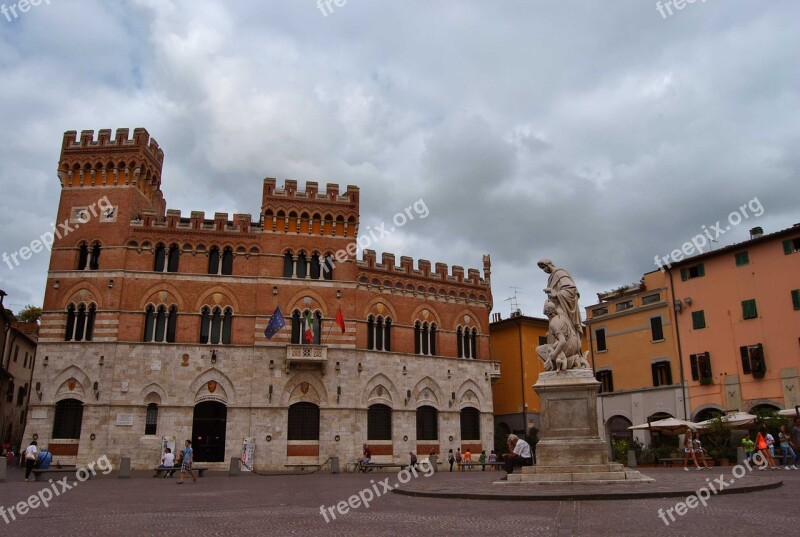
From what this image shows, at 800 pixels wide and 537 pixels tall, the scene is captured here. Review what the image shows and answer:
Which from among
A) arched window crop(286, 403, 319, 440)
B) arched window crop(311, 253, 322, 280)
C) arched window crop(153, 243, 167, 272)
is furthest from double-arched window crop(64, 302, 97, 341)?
arched window crop(311, 253, 322, 280)

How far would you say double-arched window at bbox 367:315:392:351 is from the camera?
130 feet

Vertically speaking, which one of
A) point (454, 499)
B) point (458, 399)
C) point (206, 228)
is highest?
point (206, 228)

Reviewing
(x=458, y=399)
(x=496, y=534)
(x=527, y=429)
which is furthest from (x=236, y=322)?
(x=496, y=534)

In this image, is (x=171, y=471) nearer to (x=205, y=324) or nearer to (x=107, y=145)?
(x=205, y=324)

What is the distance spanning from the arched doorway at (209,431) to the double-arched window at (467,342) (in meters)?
15.7

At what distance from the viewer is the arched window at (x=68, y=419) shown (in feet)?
110

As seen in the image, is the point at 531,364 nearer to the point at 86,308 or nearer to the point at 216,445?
the point at 216,445

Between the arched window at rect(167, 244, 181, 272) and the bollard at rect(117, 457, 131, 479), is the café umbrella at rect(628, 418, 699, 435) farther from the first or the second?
the arched window at rect(167, 244, 181, 272)

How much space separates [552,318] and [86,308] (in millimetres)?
28601

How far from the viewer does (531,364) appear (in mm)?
48062

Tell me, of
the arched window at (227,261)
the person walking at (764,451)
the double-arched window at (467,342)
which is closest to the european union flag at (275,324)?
the arched window at (227,261)

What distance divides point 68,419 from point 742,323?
36148 mm

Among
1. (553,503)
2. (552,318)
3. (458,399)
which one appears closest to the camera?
(553,503)

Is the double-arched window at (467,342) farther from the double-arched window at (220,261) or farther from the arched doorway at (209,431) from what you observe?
the arched doorway at (209,431)
